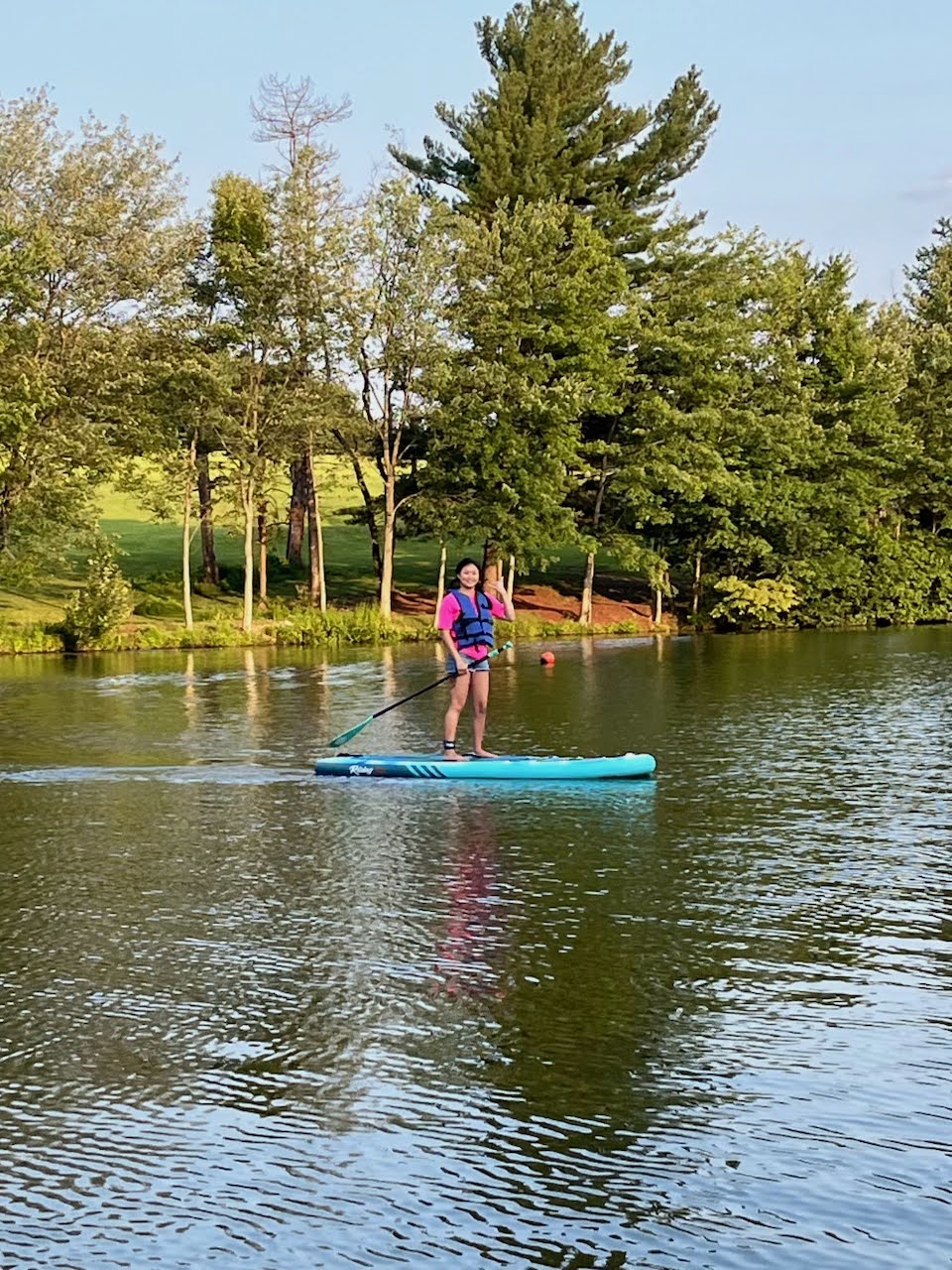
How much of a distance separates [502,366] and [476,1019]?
43991 mm

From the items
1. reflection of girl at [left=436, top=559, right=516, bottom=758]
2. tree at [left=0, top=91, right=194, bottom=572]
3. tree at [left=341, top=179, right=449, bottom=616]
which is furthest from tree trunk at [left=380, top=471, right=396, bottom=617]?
reflection of girl at [left=436, top=559, right=516, bottom=758]

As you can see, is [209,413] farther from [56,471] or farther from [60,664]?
[60,664]

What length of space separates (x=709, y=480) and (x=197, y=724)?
34.7 m

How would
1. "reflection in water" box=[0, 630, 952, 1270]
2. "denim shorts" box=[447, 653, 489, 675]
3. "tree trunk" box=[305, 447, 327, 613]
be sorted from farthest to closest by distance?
"tree trunk" box=[305, 447, 327, 613] < "denim shorts" box=[447, 653, 489, 675] < "reflection in water" box=[0, 630, 952, 1270]

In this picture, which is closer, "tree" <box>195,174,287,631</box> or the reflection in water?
the reflection in water

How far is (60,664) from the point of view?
38.0m

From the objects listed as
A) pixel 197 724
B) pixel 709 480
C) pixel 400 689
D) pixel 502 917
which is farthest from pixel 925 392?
pixel 502 917

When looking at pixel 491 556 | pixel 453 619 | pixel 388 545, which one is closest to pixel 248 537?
pixel 388 545

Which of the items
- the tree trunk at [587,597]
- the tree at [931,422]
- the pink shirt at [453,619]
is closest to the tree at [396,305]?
the tree trunk at [587,597]

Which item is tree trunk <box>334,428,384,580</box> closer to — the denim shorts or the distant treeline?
the distant treeline

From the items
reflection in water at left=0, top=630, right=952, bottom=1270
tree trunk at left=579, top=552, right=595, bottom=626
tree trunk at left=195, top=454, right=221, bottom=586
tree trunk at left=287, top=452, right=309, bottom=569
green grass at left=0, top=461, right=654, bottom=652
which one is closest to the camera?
reflection in water at left=0, top=630, right=952, bottom=1270

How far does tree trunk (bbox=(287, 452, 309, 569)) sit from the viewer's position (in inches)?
2271

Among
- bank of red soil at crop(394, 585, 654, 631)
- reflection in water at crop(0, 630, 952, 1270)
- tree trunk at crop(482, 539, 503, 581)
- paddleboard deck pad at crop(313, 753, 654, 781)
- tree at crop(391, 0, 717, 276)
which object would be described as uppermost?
tree at crop(391, 0, 717, 276)

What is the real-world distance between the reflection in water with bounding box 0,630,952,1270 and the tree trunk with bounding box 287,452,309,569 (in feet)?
129
